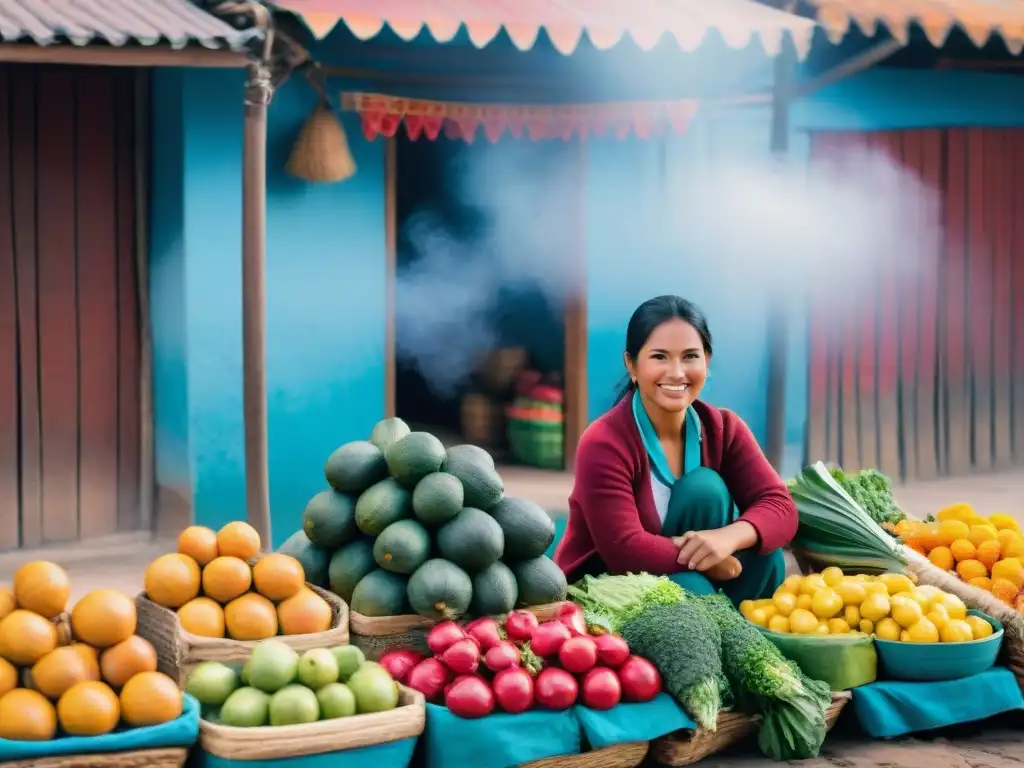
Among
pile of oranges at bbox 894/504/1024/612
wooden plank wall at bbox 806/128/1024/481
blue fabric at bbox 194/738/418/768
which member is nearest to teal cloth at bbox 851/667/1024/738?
pile of oranges at bbox 894/504/1024/612

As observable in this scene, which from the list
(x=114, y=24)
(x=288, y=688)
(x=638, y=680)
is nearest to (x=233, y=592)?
(x=288, y=688)

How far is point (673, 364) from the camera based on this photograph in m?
5.18

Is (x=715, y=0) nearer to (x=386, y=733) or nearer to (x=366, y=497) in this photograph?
(x=366, y=497)

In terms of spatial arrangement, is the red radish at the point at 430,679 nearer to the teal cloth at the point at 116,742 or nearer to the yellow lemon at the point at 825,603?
the teal cloth at the point at 116,742

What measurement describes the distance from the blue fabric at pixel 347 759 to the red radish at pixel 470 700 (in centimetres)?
16

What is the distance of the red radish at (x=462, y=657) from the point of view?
4.39 meters

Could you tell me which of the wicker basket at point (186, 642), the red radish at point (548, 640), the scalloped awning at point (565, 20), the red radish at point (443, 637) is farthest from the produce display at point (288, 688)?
the scalloped awning at point (565, 20)

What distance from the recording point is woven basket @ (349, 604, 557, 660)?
4.62 metres

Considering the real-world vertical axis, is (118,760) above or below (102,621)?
below

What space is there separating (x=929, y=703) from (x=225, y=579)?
2.41 metres

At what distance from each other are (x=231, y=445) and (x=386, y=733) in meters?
4.70

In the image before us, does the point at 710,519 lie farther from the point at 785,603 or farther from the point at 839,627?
the point at 839,627

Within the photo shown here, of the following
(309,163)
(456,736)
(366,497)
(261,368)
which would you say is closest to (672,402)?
(366,497)

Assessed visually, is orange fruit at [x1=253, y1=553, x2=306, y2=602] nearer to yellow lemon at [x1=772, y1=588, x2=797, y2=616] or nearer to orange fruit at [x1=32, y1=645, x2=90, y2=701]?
orange fruit at [x1=32, y1=645, x2=90, y2=701]
